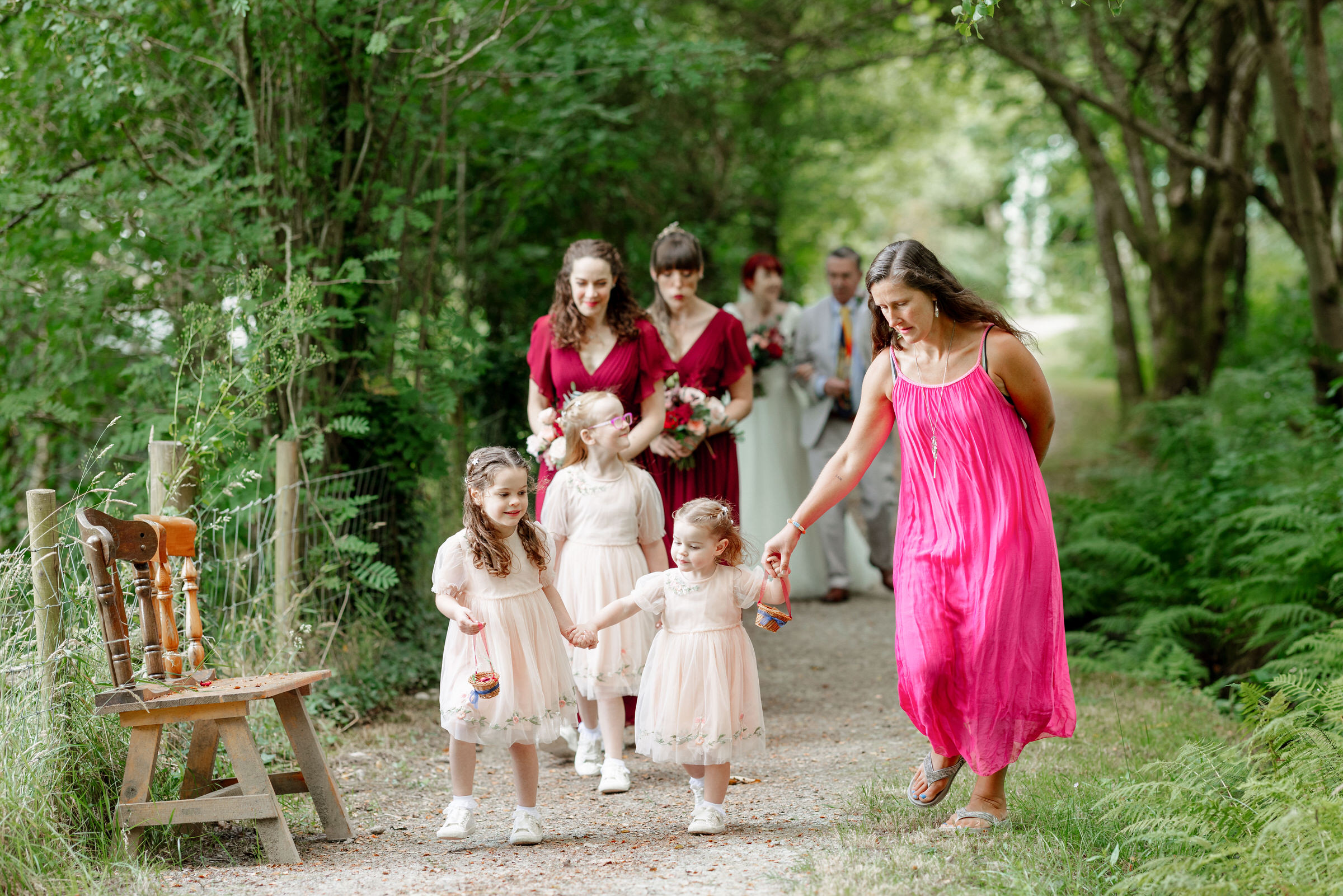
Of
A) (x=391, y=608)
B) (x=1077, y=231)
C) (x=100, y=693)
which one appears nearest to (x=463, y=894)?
(x=100, y=693)

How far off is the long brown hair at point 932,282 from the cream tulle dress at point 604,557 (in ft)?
5.28

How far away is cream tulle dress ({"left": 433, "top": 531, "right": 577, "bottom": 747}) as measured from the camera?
4.06 meters

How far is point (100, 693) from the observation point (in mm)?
3809

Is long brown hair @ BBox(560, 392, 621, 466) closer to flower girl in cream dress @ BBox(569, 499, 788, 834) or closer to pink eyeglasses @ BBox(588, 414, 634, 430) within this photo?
pink eyeglasses @ BBox(588, 414, 634, 430)

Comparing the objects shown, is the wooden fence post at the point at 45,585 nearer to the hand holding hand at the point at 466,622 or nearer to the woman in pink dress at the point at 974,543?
the hand holding hand at the point at 466,622

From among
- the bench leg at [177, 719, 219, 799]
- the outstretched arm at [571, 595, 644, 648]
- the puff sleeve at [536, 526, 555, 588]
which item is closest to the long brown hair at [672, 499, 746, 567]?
the outstretched arm at [571, 595, 644, 648]

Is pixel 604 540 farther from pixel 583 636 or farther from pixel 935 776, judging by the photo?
pixel 935 776

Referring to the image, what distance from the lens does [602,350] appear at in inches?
215

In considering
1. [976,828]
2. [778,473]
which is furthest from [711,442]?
[778,473]

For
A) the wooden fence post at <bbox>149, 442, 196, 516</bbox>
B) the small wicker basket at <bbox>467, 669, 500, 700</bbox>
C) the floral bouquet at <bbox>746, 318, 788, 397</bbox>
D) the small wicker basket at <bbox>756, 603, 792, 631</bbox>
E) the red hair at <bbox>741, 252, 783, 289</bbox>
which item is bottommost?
the small wicker basket at <bbox>467, 669, 500, 700</bbox>

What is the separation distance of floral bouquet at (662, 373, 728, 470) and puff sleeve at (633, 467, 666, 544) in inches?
23.0

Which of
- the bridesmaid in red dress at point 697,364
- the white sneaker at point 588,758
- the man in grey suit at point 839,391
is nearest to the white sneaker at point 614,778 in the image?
the white sneaker at point 588,758

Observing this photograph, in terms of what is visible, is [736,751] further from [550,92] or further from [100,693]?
[550,92]

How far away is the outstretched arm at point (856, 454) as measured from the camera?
4055 mm
